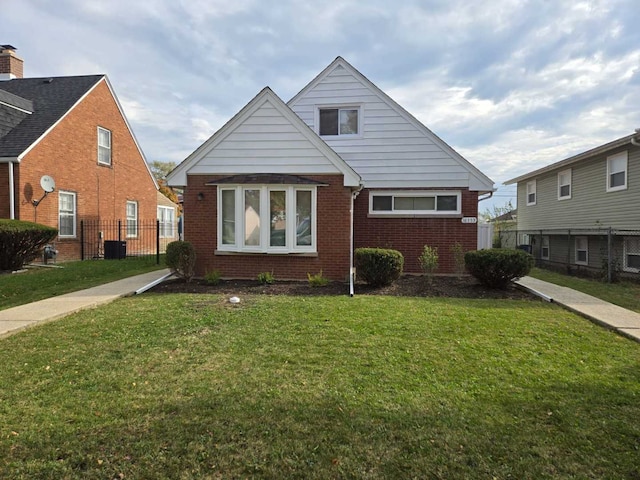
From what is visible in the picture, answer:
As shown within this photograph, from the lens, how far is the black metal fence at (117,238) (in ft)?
53.1

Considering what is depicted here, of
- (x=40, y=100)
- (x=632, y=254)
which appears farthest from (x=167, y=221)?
(x=632, y=254)

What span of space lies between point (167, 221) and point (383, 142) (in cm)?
1842

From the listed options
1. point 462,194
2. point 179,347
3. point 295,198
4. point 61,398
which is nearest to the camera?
point 61,398

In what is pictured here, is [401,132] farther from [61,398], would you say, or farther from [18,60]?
[18,60]

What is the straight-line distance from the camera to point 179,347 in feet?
15.7

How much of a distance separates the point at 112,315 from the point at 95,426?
378cm

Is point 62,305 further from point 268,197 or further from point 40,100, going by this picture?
point 40,100

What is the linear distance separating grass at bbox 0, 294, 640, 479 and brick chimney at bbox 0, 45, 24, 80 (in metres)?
19.7

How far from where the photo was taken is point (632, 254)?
1260 cm

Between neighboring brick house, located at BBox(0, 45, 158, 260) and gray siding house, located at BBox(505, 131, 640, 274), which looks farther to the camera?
neighboring brick house, located at BBox(0, 45, 158, 260)

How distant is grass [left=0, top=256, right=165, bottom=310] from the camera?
318 inches

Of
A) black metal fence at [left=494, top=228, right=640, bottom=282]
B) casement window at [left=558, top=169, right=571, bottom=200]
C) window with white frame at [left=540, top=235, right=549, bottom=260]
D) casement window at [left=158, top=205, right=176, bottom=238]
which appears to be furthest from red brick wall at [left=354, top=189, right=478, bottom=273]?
casement window at [left=158, top=205, right=176, bottom=238]

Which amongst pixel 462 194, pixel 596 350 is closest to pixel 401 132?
pixel 462 194

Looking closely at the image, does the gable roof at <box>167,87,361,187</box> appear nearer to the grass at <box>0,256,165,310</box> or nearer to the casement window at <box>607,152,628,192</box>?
the grass at <box>0,256,165,310</box>
